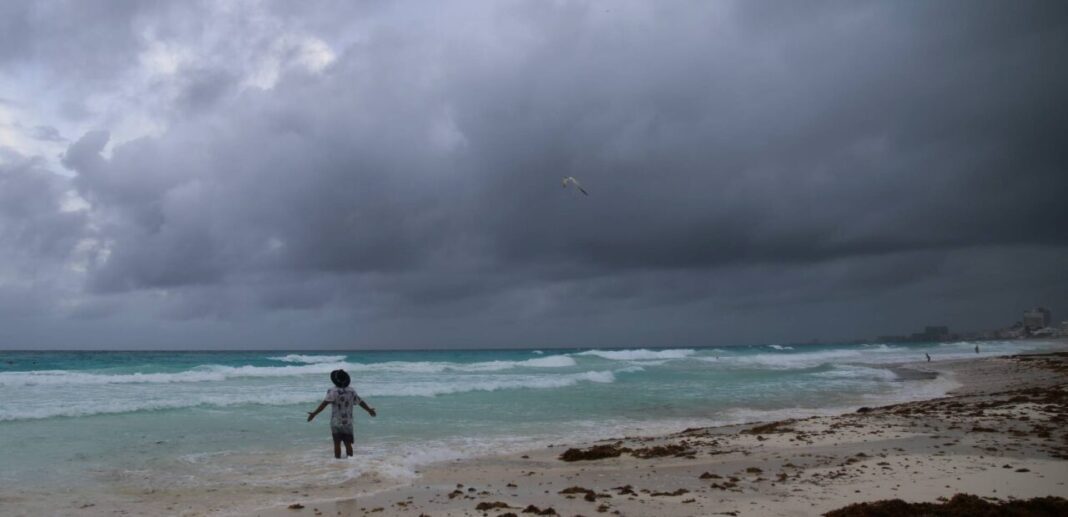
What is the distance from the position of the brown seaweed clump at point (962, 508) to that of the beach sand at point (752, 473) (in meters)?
0.36

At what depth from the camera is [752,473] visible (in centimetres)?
938

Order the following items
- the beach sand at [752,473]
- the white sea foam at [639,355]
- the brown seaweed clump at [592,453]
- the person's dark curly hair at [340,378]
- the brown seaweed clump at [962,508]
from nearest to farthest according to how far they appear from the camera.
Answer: the brown seaweed clump at [962,508]
the beach sand at [752,473]
the brown seaweed clump at [592,453]
the person's dark curly hair at [340,378]
the white sea foam at [639,355]

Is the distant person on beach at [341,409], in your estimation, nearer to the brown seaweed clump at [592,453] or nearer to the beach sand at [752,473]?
the beach sand at [752,473]

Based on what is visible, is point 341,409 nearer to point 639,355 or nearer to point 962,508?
point 962,508

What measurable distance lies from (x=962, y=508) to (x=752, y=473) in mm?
2969

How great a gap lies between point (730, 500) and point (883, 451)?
452cm

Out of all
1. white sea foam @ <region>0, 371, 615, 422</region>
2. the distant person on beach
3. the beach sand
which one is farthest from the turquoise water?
the beach sand

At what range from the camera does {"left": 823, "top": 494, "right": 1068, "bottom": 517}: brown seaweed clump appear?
6574mm

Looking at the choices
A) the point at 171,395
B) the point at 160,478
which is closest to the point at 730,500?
the point at 160,478

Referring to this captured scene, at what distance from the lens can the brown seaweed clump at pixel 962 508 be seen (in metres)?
6.57

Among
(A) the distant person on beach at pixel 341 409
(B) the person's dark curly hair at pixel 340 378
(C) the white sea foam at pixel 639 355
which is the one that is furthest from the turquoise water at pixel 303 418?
(C) the white sea foam at pixel 639 355

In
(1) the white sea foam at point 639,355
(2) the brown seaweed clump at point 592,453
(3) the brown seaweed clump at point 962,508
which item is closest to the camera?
(3) the brown seaweed clump at point 962,508

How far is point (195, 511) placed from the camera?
8023 millimetres

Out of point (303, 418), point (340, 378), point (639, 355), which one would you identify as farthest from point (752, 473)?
point (639, 355)
